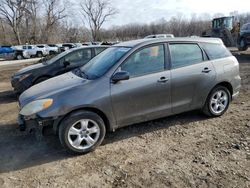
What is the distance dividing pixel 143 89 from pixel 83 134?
1.19 m

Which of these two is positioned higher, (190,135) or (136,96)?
(136,96)

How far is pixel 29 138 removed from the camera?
4.65 meters

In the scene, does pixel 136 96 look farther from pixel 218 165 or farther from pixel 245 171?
pixel 245 171

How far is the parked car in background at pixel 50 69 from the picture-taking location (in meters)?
7.41

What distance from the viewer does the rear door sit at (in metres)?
4.56

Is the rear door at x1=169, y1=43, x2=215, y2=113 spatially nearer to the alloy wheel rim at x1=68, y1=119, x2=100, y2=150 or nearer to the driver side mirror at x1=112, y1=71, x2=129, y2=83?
the driver side mirror at x1=112, y1=71, x2=129, y2=83

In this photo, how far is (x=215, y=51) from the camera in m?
5.04

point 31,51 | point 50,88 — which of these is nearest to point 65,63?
point 50,88

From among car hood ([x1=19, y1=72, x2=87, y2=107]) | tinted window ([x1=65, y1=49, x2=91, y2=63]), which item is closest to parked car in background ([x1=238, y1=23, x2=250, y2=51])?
tinted window ([x1=65, y1=49, x2=91, y2=63])

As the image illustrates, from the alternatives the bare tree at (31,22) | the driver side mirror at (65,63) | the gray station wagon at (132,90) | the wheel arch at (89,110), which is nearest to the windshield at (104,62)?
the gray station wagon at (132,90)

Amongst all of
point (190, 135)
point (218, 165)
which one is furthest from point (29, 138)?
point (218, 165)

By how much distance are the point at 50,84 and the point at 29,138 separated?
3.41 ft

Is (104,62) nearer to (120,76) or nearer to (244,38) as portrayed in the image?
(120,76)

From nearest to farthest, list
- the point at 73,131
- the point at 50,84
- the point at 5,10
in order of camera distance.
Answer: the point at 73,131 → the point at 50,84 → the point at 5,10
